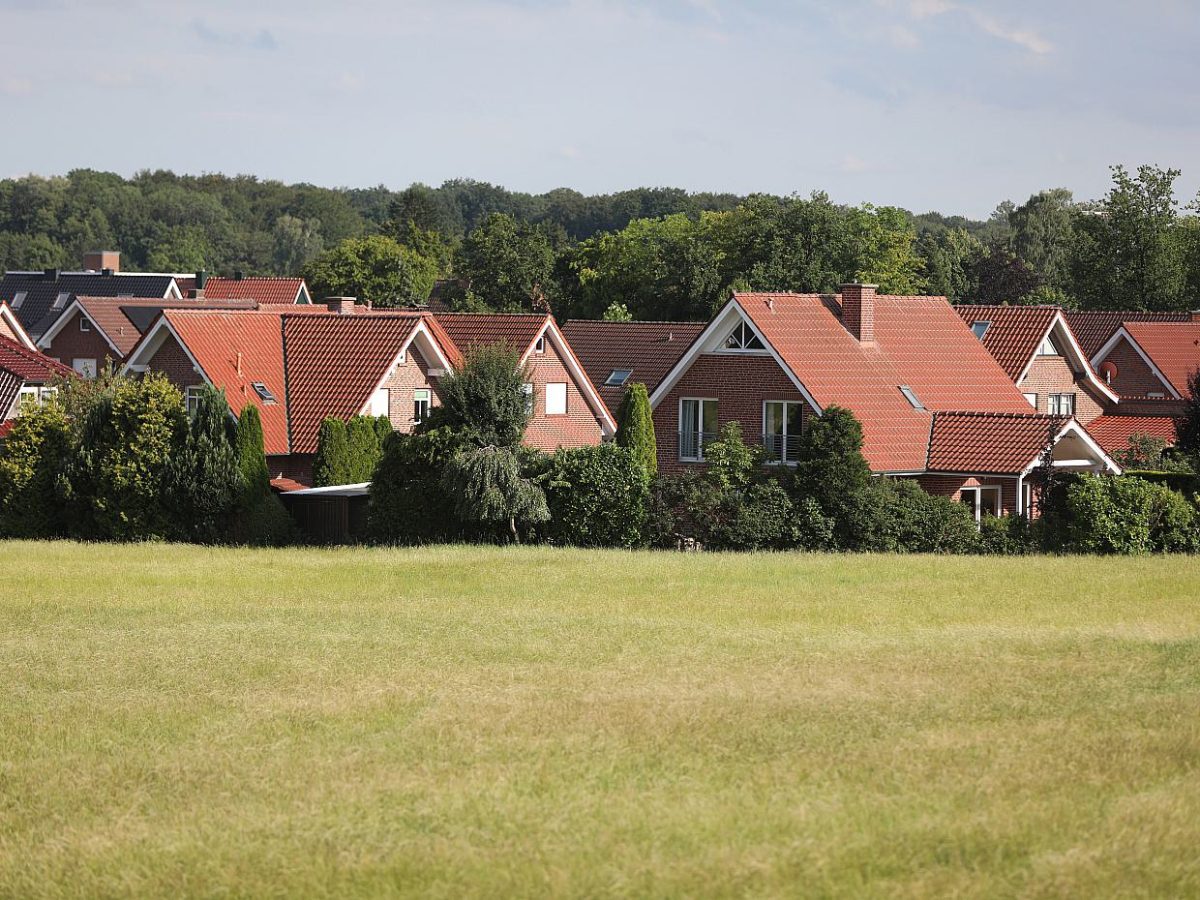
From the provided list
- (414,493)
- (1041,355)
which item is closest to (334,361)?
(414,493)

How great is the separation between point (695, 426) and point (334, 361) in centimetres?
1086

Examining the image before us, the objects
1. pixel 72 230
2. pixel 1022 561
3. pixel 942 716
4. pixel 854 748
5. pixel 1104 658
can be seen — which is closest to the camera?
pixel 854 748

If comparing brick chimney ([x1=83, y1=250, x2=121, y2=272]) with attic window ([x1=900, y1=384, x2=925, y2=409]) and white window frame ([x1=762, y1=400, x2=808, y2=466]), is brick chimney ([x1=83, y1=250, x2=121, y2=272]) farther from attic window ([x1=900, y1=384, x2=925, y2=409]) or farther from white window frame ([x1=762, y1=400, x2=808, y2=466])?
attic window ([x1=900, y1=384, x2=925, y2=409])

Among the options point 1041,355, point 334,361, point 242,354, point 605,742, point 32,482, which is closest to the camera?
point 605,742

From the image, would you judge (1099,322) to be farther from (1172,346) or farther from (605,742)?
(605,742)

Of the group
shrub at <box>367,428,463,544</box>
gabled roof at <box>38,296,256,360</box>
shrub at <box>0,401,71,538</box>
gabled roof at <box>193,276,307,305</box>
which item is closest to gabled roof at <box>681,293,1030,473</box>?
shrub at <box>367,428,463,544</box>

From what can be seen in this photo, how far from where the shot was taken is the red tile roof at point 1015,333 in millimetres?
53875

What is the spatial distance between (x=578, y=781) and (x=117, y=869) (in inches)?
147

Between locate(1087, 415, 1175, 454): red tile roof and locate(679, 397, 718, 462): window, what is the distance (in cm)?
1574

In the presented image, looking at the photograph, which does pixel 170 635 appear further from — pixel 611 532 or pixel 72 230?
pixel 72 230

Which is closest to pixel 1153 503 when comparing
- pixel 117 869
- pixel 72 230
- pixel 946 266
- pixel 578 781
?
pixel 578 781

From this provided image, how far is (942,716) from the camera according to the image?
1539 centimetres

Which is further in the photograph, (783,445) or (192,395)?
(192,395)

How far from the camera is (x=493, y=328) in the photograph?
50.1 m
